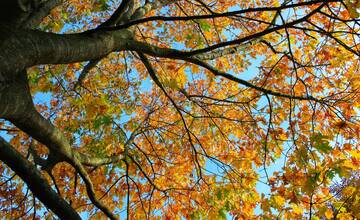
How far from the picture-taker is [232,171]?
A: 5242 mm

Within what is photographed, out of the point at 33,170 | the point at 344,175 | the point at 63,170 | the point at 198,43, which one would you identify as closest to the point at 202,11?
the point at 198,43

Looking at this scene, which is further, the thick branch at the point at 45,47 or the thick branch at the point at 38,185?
the thick branch at the point at 38,185

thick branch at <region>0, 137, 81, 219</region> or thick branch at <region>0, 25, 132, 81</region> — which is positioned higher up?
thick branch at <region>0, 25, 132, 81</region>

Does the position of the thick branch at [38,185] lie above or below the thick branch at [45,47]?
below

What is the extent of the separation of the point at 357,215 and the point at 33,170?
3.16m

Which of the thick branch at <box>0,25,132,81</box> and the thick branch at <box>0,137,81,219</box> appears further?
the thick branch at <box>0,137,81,219</box>

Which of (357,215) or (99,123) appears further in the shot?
(99,123)

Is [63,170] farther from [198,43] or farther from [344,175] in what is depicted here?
[344,175]

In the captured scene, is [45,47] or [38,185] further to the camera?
[38,185]

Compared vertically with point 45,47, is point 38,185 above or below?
below

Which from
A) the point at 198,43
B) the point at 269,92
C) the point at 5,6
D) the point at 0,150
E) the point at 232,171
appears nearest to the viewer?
the point at 5,6

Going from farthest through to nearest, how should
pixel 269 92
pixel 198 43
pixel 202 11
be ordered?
pixel 202 11, pixel 198 43, pixel 269 92

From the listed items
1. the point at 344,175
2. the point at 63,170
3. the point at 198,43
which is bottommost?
the point at 344,175

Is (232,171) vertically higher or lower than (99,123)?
lower
